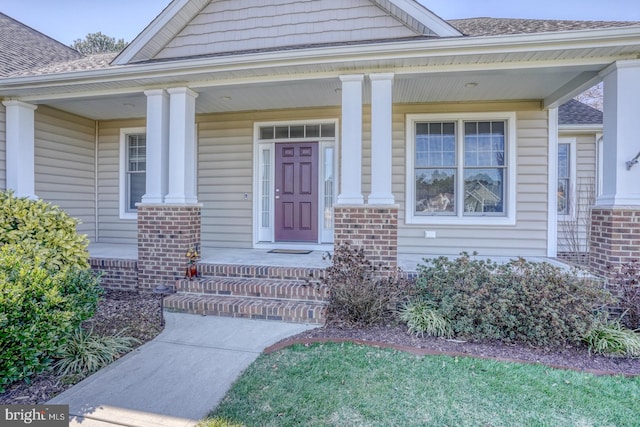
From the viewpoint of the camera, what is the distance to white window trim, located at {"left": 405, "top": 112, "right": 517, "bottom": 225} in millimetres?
5918

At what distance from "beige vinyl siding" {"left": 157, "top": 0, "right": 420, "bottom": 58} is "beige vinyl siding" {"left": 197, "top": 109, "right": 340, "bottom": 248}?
1.47m

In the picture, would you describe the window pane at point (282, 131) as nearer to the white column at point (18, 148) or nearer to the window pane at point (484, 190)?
the window pane at point (484, 190)

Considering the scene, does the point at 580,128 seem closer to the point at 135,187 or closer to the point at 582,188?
the point at 582,188

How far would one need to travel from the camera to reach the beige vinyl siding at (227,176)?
675 cm

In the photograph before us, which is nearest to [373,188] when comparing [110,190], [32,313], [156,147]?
[156,147]

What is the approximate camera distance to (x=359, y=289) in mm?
3852

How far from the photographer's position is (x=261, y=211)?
6.77 meters

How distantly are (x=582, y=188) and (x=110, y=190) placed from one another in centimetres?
1021

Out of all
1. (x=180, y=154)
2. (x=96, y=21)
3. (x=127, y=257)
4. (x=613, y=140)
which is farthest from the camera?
(x=96, y=21)

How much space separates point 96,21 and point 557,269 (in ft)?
82.1

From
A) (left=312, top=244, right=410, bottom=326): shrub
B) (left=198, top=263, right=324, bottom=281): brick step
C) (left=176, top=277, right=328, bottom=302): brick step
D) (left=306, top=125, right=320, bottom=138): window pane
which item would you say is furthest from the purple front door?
(left=312, top=244, right=410, bottom=326): shrub

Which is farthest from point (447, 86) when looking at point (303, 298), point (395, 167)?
point (303, 298)

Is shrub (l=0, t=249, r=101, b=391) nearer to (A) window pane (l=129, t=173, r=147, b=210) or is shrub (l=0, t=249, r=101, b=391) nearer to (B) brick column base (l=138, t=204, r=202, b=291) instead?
(B) brick column base (l=138, t=204, r=202, b=291)

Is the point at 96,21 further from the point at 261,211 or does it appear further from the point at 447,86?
the point at 447,86
